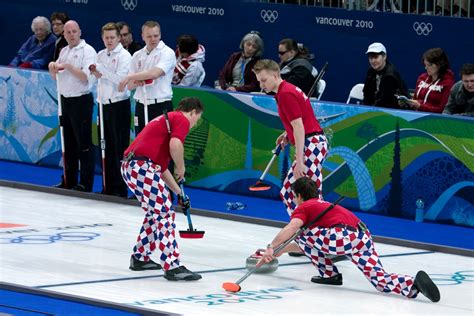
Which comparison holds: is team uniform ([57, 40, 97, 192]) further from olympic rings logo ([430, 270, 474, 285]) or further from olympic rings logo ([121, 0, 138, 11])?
olympic rings logo ([430, 270, 474, 285])

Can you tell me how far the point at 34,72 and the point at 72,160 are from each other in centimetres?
233

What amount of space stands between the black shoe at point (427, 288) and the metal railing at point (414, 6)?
7.60 meters

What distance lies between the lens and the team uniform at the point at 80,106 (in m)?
18.2

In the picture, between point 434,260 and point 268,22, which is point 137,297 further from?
point 268,22

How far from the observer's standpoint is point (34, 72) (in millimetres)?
20406

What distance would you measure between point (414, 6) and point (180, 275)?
7927mm

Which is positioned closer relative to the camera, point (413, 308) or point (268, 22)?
point (413, 308)

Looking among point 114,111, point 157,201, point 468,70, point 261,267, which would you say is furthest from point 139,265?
point 468,70

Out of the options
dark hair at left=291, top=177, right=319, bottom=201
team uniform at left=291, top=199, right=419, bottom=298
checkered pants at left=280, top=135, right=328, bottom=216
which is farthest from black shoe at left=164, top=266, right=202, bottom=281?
→ checkered pants at left=280, top=135, right=328, bottom=216

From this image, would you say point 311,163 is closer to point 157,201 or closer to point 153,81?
point 157,201

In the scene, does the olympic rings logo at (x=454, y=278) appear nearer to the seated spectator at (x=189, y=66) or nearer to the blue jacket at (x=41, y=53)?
the seated spectator at (x=189, y=66)

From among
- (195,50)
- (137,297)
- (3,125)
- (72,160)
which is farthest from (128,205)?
(137,297)

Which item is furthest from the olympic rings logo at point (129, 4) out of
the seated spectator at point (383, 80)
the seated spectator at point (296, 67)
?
the seated spectator at point (383, 80)

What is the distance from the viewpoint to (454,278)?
13781mm
